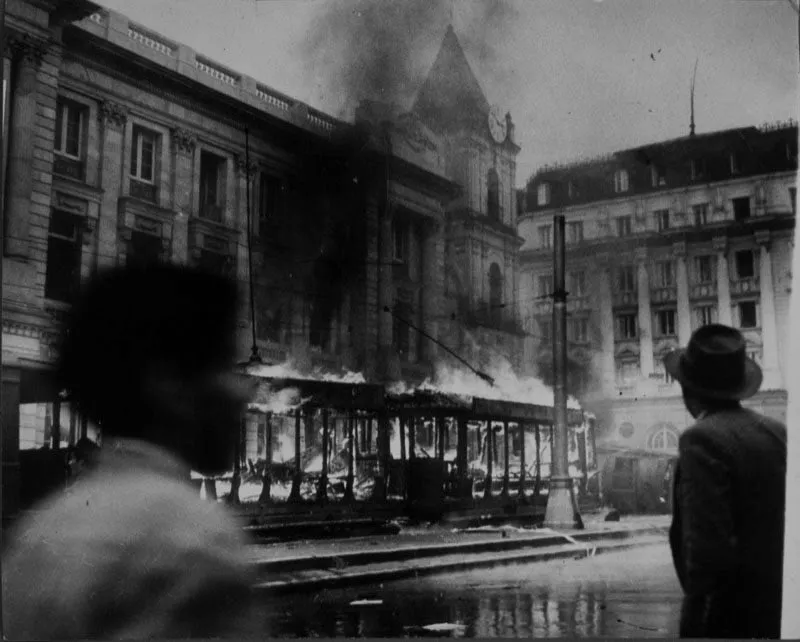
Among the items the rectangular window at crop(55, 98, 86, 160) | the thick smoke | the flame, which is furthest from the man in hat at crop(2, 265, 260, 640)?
the thick smoke

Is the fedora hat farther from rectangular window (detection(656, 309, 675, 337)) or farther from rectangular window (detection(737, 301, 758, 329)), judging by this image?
rectangular window (detection(737, 301, 758, 329))

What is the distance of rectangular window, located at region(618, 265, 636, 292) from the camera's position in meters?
5.70

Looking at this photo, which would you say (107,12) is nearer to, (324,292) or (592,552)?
(324,292)

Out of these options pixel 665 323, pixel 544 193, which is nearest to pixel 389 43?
pixel 544 193

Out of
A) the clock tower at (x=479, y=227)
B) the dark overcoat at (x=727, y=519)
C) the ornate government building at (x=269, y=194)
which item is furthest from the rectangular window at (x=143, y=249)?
the dark overcoat at (x=727, y=519)

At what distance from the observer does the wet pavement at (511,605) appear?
433 cm

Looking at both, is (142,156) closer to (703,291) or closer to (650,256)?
(650,256)

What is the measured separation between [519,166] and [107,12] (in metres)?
2.80

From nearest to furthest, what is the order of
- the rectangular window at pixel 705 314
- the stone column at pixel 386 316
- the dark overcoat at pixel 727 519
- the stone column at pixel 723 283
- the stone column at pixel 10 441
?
1. the dark overcoat at pixel 727 519
2. the stone column at pixel 10 441
3. the rectangular window at pixel 705 314
4. the stone column at pixel 723 283
5. the stone column at pixel 386 316

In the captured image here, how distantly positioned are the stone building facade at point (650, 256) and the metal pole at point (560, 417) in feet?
0.19

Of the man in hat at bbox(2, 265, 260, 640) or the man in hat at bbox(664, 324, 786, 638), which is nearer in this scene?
the man in hat at bbox(664, 324, 786, 638)

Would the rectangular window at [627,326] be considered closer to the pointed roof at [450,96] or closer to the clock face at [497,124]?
the clock face at [497,124]

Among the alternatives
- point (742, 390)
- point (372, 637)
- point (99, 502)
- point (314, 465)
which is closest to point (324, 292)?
point (314, 465)

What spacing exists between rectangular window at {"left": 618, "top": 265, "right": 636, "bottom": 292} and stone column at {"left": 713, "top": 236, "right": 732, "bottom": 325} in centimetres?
53
